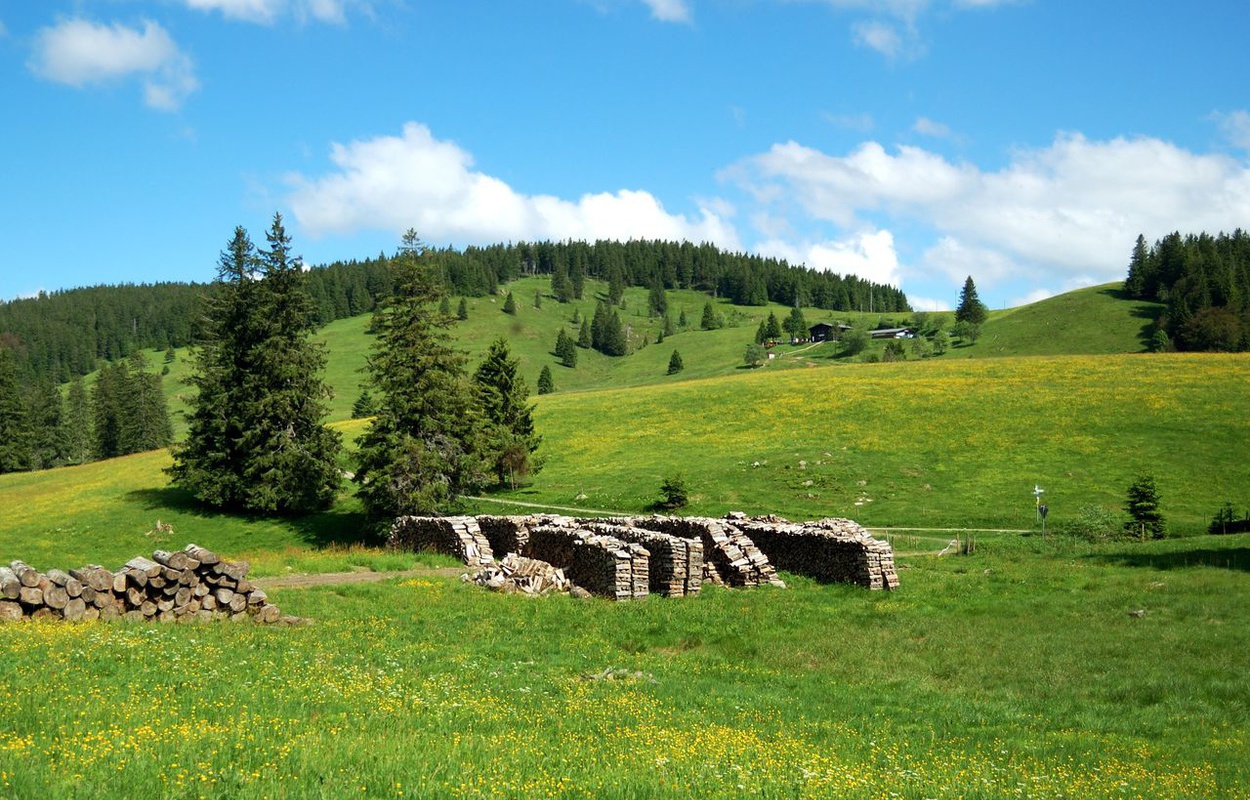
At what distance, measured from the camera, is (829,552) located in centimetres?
2877

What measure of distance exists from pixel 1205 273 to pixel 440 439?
490 ft

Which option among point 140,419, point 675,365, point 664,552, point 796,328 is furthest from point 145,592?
point 796,328

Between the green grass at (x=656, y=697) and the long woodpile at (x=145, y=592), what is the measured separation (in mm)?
1641

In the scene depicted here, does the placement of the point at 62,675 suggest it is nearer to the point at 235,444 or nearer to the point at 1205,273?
the point at 235,444

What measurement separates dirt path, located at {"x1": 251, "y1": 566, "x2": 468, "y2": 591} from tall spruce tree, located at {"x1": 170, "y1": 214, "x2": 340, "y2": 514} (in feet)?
78.7

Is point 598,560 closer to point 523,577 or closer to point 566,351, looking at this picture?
point 523,577

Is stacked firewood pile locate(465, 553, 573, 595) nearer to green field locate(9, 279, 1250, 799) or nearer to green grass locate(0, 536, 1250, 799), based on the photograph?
green field locate(9, 279, 1250, 799)

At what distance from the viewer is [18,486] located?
7338 cm

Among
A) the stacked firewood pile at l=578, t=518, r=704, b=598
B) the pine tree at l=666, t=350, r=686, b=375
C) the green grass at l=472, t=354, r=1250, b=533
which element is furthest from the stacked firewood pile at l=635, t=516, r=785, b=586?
the pine tree at l=666, t=350, r=686, b=375

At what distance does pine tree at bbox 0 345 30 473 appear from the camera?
9331cm

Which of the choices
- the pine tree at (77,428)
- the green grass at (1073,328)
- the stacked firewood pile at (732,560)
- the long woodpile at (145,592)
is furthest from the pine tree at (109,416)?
the green grass at (1073,328)

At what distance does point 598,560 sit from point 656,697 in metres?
12.7

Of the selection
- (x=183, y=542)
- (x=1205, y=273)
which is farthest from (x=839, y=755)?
(x=1205, y=273)

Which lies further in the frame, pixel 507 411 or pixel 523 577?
pixel 507 411
